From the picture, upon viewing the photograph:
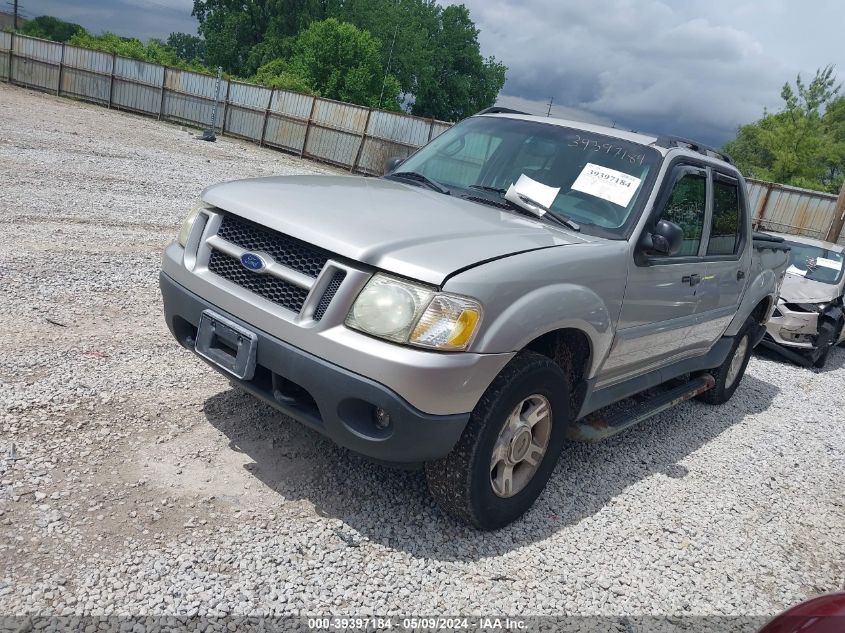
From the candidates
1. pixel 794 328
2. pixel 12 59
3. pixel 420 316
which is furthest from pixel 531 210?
pixel 12 59

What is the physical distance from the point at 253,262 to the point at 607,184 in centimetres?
200

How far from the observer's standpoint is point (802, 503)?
4.45 m

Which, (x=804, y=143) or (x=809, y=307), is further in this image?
(x=804, y=143)

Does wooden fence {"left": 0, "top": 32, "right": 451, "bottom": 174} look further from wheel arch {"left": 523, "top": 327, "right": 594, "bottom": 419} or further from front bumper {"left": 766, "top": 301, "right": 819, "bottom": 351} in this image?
wheel arch {"left": 523, "top": 327, "right": 594, "bottom": 419}

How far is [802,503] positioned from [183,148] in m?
18.0

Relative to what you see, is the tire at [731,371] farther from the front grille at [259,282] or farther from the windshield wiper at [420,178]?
the front grille at [259,282]

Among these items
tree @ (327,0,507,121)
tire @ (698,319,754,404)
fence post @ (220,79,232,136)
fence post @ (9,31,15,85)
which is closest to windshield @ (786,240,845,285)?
tire @ (698,319,754,404)

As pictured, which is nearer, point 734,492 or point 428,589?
point 428,589

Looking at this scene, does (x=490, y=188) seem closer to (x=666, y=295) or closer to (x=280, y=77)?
(x=666, y=295)

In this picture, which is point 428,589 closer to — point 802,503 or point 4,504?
point 4,504

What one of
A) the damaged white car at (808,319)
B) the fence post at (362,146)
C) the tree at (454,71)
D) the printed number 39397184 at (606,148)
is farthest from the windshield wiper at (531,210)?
the tree at (454,71)

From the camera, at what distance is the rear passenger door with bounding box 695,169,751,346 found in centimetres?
458

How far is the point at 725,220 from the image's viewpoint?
483 cm

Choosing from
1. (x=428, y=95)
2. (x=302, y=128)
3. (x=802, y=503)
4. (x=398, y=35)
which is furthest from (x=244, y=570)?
(x=428, y=95)
